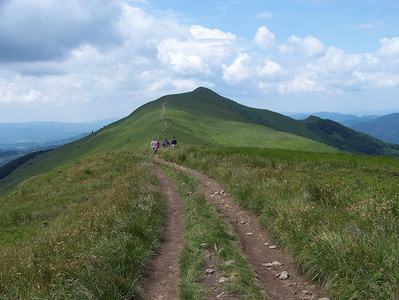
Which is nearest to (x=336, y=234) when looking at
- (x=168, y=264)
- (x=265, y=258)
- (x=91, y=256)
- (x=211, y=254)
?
(x=265, y=258)

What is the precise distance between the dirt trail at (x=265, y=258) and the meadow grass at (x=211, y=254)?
32 centimetres

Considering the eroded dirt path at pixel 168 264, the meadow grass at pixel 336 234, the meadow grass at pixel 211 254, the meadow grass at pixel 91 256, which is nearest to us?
the meadow grass at pixel 336 234

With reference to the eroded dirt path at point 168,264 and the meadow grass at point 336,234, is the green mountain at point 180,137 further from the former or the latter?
the meadow grass at point 336,234

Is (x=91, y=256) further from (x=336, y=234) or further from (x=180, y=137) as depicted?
(x=180, y=137)

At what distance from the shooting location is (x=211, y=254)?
7.43 metres

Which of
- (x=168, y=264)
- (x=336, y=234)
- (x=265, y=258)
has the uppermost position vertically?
(x=336, y=234)

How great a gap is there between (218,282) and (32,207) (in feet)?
49.6

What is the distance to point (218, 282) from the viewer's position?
6.10 meters

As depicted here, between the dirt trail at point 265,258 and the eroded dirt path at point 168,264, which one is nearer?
the dirt trail at point 265,258

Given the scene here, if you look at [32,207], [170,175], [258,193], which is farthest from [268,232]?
[32,207]

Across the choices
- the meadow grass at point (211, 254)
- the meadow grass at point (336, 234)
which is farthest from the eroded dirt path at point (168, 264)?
the meadow grass at point (336, 234)

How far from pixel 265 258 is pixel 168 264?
2.57 metres

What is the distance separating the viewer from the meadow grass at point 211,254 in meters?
5.71

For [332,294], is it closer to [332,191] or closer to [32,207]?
[332,191]
